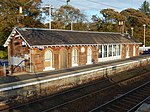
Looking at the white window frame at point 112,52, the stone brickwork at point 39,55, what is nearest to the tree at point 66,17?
the white window frame at point 112,52

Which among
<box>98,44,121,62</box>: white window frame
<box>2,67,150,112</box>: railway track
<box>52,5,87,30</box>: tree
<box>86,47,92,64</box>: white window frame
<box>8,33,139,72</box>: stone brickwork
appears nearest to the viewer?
<box>2,67,150,112</box>: railway track

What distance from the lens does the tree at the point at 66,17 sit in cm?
4954

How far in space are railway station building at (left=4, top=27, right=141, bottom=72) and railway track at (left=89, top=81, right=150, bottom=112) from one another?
8.61m

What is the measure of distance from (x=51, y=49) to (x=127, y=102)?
392 inches

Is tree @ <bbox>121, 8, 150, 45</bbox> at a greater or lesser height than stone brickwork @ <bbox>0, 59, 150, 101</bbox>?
greater

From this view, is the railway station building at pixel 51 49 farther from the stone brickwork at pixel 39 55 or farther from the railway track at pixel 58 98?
the railway track at pixel 58 98

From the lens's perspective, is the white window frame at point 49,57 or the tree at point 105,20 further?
the tree at point 105,20

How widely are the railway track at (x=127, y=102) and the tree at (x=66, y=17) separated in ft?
107

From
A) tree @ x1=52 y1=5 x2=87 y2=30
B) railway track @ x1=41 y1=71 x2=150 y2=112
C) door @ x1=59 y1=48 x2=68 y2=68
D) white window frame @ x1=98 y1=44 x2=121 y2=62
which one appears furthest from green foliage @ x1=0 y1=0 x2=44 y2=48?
railway track @ x1=41 y1=71 x2=150 y2=112

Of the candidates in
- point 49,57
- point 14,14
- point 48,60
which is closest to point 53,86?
point 48,60

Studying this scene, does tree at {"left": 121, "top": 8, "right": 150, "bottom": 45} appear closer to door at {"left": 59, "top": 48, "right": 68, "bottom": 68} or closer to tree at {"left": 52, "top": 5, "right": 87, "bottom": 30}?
tree at {"left": 52, "top": 5, "right": 87, "bottom": 30}

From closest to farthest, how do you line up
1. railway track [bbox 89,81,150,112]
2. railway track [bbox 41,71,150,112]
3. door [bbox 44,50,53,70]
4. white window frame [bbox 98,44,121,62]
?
railway track [bbox 89,81,150,112] < railway track [bbox 41,71,150,112] < door [bbox 44,50,53,70] < white window frame [bbox 98,44,121,62]

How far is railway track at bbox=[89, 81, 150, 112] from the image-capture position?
12.0 meters

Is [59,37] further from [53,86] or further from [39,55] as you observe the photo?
[53,86]
